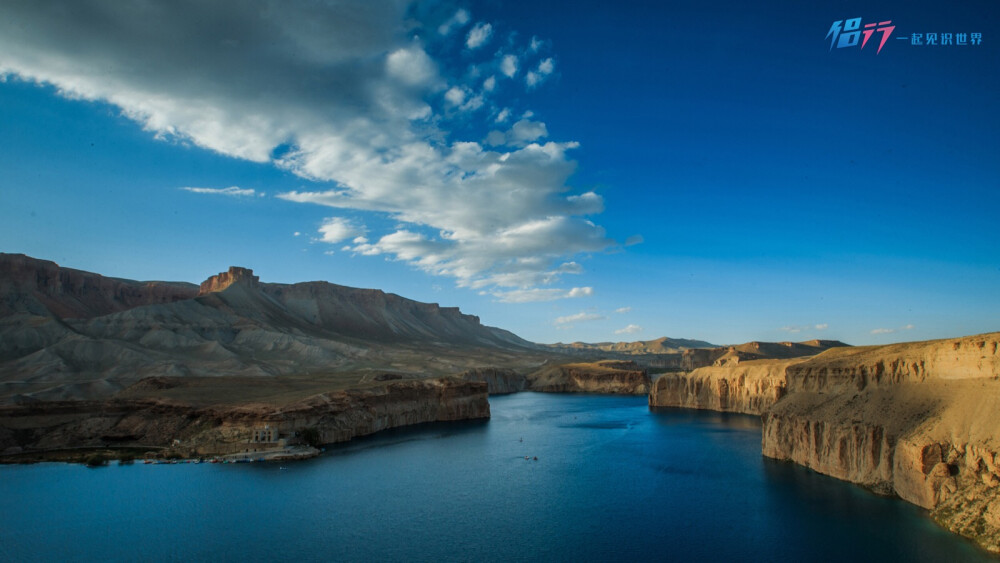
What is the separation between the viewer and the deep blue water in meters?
35.3

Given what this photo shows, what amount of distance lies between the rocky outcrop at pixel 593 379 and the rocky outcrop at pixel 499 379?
13.3ft

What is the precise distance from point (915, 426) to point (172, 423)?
74605mm

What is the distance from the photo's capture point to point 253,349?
16850 centimetres

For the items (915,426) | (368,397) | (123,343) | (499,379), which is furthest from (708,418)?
(123,343)


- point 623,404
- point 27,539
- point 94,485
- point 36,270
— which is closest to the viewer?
point 27,539

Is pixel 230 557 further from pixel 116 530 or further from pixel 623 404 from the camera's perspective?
pixel 623 404

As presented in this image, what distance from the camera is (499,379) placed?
166875 millimetres

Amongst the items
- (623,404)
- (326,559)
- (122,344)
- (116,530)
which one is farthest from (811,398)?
(122,344)

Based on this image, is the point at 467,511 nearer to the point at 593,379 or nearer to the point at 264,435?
the point at 264,435

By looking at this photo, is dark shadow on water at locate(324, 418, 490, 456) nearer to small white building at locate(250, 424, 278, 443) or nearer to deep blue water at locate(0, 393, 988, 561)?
deep blue water at locate(0, 393, 988, 561)

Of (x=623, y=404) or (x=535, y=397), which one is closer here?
(x=623, y=404)

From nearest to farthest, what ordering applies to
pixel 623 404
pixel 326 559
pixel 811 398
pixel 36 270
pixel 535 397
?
pixel 326 559 < pixel 811 398 < pixel 623 404 < pixel 535 397 < pixel 36 270

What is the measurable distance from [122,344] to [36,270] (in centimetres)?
5615

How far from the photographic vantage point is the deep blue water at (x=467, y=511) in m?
35.3
